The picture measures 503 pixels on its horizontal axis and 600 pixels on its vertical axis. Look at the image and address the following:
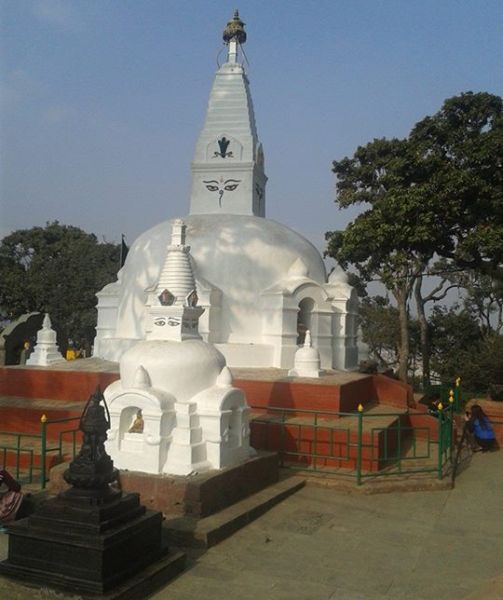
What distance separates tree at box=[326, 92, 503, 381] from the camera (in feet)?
46.4

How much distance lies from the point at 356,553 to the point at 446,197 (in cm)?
988

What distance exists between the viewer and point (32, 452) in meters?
8.93

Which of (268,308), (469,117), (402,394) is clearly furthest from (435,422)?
(469,117)

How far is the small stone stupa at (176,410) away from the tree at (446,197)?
7.69 m

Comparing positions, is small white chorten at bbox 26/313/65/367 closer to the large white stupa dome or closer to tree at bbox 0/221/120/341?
the large white stupa dome

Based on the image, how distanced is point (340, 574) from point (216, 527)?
152 cm

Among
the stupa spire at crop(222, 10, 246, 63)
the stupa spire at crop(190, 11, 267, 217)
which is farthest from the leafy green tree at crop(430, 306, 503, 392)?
the stupa spire at crop(222, 10, 246, 63)

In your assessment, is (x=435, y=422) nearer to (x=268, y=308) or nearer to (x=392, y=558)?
(x=268, y=308)

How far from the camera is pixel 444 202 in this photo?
47.2 feet

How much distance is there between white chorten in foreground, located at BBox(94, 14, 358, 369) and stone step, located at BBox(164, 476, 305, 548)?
671 cm

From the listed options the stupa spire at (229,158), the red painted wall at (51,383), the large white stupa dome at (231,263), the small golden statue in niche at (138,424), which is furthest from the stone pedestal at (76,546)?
the stupa spire at (229,158)

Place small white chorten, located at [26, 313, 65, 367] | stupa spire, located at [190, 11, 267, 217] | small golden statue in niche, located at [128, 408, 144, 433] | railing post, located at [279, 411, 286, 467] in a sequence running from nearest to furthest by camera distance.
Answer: small golden statue in niche, located at [128, 408, 144, 433] < railing post, located at [279, 411, 286, 467] < small white chorten, located at [26, 313, 65, 367] < stupa spire, located at [190, 11, 267, 217]

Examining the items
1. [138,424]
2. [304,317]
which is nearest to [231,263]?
[304,317]

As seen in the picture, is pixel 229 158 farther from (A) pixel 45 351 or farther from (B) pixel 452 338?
(B) pixel 452 338
